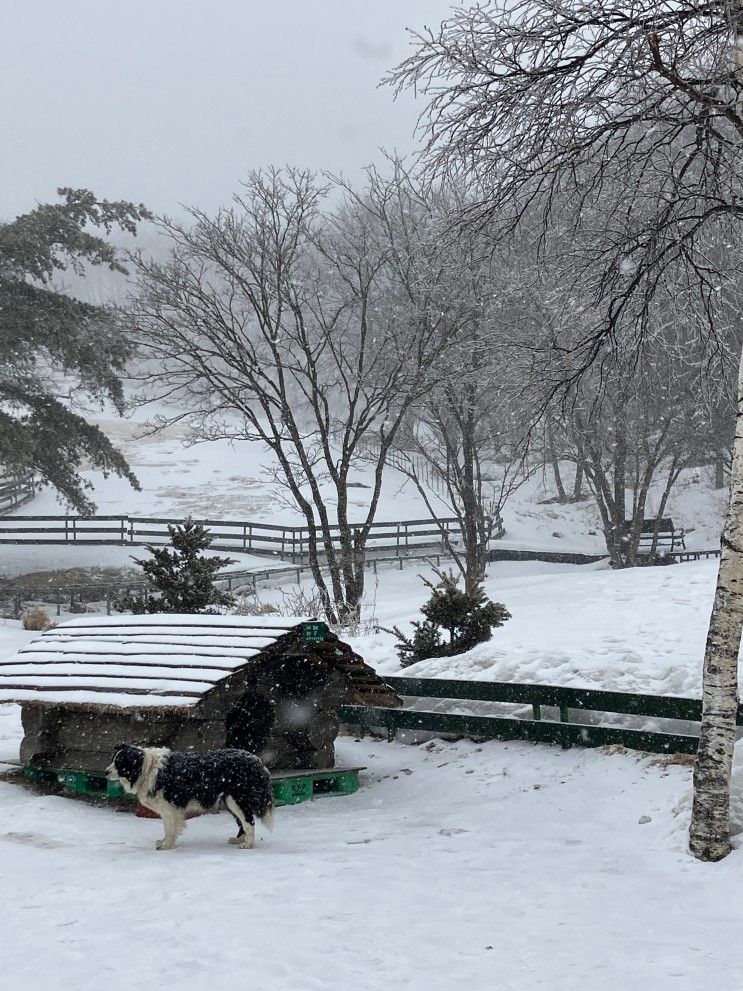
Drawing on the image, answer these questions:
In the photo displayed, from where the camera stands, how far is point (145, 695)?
852 cm

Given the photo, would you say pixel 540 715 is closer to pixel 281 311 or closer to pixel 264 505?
pixel 281 311

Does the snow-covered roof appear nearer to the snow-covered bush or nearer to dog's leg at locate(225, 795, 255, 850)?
dog's leg at locate(225, 795, 255, 850)

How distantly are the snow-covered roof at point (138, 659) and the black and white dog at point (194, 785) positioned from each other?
81 cm

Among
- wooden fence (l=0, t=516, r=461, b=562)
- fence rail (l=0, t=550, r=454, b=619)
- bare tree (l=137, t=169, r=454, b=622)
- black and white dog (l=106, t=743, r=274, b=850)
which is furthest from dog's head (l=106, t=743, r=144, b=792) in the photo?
wooden fence (l=0, t=516, r=461, b=562)

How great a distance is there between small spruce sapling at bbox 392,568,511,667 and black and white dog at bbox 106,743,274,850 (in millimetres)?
6031

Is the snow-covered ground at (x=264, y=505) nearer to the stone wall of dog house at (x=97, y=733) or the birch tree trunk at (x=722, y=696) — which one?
the stone wall of dog house at (x=97, y=733)

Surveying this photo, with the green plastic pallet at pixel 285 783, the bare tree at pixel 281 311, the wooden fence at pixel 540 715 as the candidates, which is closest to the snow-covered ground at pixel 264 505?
the bare tree at pixel 281 311

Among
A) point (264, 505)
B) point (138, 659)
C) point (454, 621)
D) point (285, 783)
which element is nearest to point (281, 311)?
point (454, 621)

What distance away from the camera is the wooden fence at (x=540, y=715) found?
9172 millimetres

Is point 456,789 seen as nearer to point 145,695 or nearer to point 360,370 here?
point 145,695

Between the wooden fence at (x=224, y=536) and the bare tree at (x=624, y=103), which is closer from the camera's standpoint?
the bare tree at (x=624, y=103)

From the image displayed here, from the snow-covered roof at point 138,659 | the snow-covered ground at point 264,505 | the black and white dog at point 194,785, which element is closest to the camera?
the black and white dog at point 194,785

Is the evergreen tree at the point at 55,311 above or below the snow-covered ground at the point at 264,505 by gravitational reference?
above

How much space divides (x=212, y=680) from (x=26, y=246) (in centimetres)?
1866
